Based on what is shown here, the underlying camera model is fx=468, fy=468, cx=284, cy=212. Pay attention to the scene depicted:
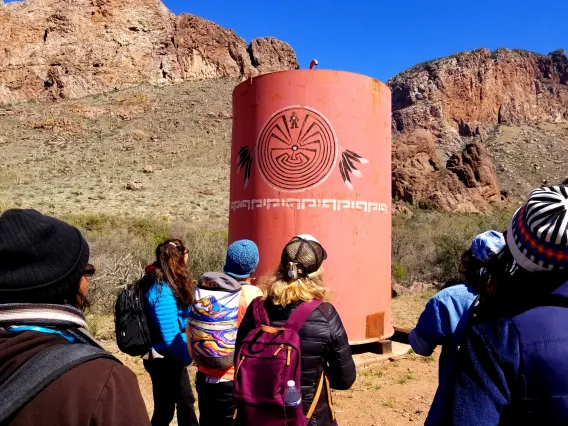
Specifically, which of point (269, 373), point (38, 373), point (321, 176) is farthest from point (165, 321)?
point (321, 176)

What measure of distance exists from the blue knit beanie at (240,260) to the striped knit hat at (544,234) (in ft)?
6.25

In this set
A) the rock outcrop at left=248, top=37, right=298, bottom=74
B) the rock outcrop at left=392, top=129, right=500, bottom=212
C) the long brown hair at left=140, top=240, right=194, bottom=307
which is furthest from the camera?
the rock outcrop at left=248, top=37, right=298, bottom=74

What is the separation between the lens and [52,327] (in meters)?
1.35

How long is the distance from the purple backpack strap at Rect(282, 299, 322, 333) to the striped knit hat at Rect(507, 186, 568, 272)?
124cm

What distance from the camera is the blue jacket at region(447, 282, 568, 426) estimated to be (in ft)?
4.14

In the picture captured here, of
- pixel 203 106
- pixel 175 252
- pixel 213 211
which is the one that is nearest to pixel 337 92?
pixel 175 252

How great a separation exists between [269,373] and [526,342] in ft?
4.47

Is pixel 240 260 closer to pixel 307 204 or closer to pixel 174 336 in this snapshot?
pixel 174 336

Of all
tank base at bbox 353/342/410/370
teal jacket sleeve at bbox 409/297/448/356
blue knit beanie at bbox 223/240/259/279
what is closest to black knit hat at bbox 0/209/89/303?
blue knit beanie at bbox 223/240/259/279

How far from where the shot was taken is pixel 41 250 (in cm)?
139

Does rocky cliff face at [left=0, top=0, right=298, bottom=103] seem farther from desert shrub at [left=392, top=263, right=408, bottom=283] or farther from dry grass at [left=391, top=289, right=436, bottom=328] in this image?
dry grass at [left=391, top=289, right=436, bottom=328]

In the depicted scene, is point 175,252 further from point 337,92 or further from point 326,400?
point 337,92

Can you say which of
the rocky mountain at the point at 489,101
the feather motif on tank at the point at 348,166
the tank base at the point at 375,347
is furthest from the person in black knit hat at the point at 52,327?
the rocky mountain at the point at 489,101

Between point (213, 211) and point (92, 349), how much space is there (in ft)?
71.3
